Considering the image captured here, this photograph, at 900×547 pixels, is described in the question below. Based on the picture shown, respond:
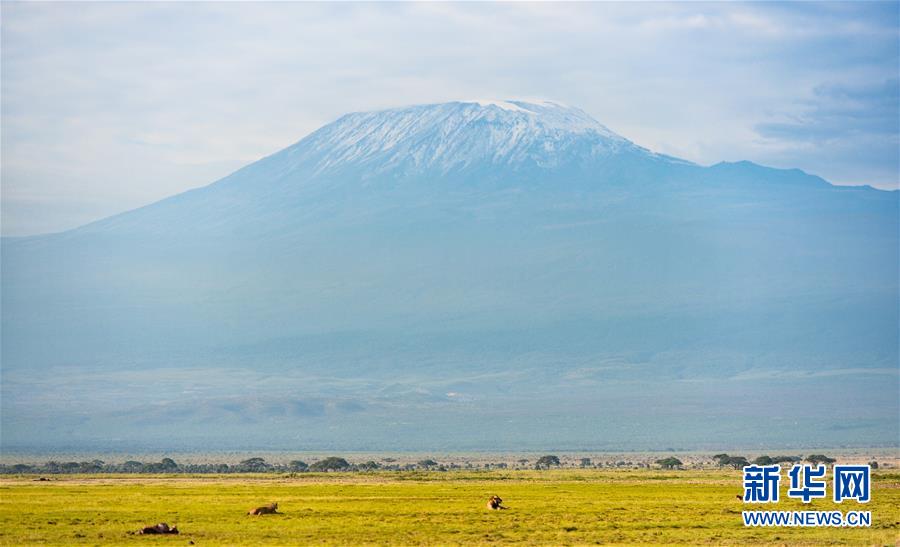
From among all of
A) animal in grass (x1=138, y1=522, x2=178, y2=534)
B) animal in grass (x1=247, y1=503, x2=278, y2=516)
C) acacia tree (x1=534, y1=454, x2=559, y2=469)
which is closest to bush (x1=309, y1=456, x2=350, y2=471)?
acacia tree (x1=534, y1=454, x2=559, y2=469)

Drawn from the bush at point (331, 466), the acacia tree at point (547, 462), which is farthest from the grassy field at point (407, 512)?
the acacia tree at point (547, 462)

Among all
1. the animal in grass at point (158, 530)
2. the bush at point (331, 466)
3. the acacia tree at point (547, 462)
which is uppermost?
the acacia tree at point (547, 462)

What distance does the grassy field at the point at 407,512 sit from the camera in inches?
1330

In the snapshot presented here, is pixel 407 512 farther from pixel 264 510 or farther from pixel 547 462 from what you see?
pixel 547 462

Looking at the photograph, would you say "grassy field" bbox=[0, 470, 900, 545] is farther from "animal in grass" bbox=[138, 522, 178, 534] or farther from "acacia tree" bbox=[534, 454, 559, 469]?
"acacia tree" bbox=[534, 454, 559, 469]

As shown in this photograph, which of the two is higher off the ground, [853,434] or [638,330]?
[638,330]

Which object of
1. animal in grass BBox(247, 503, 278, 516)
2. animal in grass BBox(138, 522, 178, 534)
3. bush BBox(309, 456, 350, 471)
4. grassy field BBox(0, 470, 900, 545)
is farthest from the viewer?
bush BBox(309, 456, 350, 471)

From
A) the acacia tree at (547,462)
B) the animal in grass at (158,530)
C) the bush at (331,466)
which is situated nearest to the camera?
the animal in grass at (158,530)

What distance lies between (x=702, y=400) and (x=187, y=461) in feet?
245

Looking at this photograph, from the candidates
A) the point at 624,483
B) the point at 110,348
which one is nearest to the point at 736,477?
the point at 624,483

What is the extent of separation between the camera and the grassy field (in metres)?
33.8

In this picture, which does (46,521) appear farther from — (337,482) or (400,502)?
(337,482)

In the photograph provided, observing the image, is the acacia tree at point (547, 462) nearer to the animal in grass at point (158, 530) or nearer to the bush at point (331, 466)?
the bush at point (331, 466)

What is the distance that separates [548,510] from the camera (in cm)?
4116
